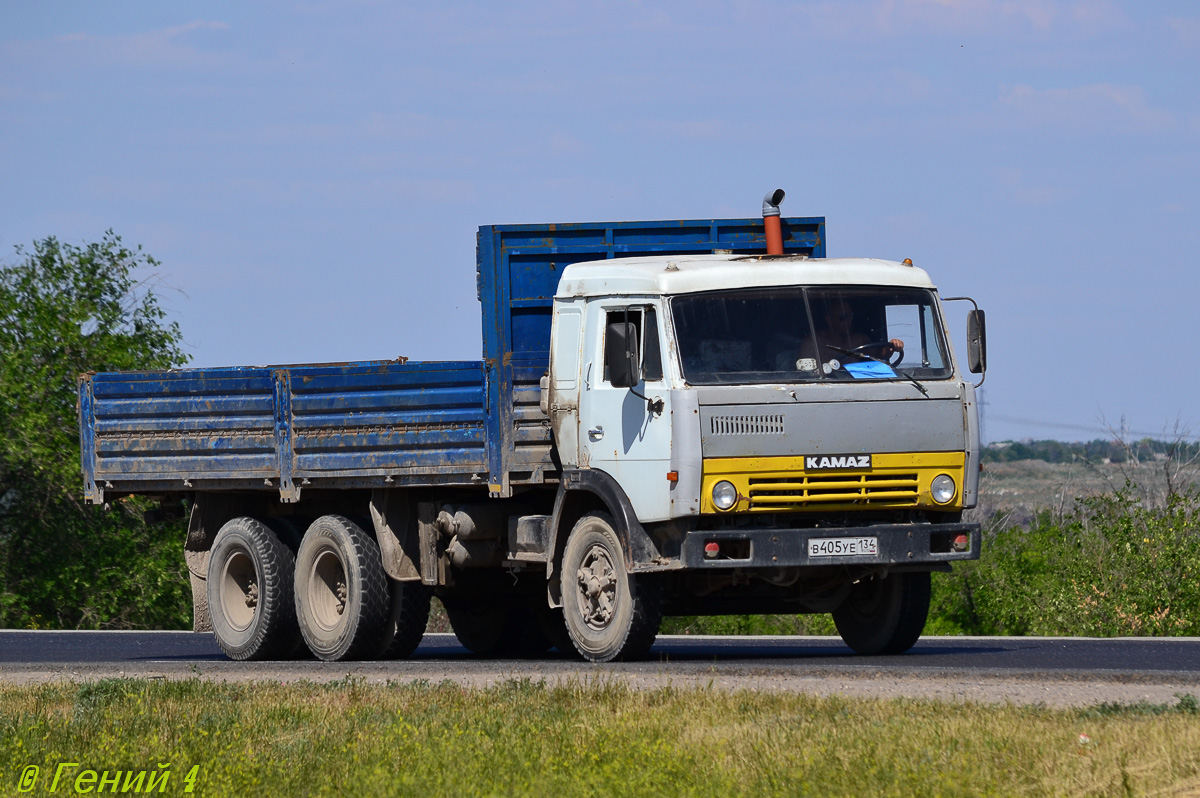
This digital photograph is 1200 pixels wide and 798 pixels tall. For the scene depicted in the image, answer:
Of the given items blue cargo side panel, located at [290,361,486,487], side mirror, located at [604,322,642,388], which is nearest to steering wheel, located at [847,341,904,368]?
side mirror, located at [604,322,642,388]

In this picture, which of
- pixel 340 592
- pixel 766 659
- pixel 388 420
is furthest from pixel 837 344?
pixel 340 592

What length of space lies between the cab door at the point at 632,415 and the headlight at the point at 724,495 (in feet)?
1.08

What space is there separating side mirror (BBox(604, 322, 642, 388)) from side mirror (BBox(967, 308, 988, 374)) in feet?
7.81

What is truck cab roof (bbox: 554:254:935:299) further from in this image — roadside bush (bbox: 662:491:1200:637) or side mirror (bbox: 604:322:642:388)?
roadside bush (bbox: 662:491:1200:637)

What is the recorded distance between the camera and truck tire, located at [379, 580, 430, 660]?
15.5m

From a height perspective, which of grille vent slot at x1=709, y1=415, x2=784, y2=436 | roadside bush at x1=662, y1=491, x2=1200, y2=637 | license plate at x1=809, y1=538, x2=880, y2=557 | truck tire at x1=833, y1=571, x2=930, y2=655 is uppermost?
grille vent slot at x1=709, y1=415, x2=784, y2=436

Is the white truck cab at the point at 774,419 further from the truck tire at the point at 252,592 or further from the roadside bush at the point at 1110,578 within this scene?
the roadside bush at the point at 1110,578

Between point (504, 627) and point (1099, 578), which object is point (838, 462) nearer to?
point (504, 627)

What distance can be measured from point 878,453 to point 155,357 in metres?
21.3

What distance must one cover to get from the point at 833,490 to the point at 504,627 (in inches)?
210

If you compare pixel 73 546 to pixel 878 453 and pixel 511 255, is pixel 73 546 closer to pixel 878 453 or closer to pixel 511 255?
pixel 511 255

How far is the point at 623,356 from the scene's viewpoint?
12.9m

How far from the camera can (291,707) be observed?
10227 millimetres

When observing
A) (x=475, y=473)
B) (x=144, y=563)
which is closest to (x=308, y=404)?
(x=475, y=473)
